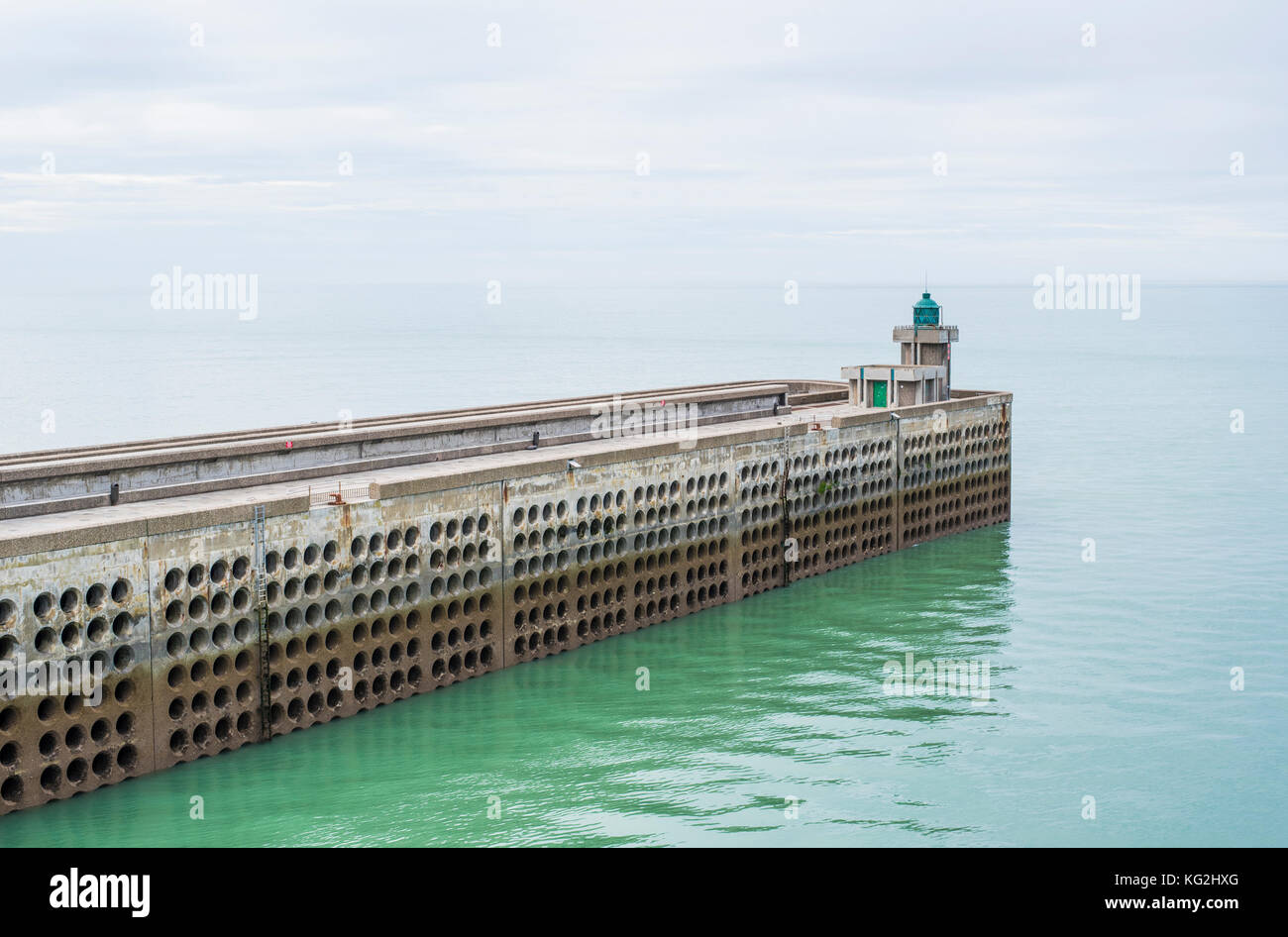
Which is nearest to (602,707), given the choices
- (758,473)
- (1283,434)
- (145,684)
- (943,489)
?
(145,684)

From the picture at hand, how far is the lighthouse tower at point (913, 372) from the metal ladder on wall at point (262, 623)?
3162cm

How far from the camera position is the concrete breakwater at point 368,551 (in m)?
28.3

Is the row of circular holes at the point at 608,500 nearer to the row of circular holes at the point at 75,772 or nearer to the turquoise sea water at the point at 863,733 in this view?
the turquoise sea water at the point at 863,733

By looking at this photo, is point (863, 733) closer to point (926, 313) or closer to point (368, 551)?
point (368, 551)

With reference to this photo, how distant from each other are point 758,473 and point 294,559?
1973 centimetres

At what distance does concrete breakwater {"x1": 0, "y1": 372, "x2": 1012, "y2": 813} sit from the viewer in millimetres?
28266

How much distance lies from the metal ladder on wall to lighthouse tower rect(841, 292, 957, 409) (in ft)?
104

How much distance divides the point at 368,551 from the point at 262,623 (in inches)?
137

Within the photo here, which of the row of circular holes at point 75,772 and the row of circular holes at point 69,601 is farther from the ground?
the row of circular holes at point 69,601

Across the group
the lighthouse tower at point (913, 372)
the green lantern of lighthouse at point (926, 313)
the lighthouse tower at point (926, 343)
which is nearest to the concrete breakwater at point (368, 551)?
the lighthouse tower at point (913, 372)

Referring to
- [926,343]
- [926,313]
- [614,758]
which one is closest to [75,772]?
[614,758]

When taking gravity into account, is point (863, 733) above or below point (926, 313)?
below

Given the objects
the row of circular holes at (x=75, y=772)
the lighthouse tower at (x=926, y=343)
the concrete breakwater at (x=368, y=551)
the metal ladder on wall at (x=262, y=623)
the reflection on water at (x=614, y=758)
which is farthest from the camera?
the lighthouse tower at (x=926, y=343)

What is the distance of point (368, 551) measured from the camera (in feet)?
113
